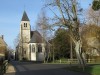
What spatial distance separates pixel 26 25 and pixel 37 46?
62.7ft

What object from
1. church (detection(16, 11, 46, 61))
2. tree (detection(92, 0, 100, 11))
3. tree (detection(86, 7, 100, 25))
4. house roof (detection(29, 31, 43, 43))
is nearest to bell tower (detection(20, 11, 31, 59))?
church (detection(16, 11, 46, 61))

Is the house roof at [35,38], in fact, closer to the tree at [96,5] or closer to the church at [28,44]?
the church at [28,44]

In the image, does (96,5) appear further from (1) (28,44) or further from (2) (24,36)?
(2) (24,36)

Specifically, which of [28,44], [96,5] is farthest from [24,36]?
[96,5]

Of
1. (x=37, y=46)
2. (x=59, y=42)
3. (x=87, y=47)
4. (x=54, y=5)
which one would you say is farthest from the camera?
(x=37, y=46)

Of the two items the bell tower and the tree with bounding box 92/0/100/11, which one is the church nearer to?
the bell tower

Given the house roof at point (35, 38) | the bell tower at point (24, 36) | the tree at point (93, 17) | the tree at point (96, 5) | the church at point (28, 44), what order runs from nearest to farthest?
the tree at point (96, 5)
the tree at point (93, 17)
the church at point (28, 44)
the house roof at point (35, 38)
the bell tower at point (24, 36)

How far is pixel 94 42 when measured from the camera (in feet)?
288

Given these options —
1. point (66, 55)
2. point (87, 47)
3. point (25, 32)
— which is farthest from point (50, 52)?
point (25, 32)

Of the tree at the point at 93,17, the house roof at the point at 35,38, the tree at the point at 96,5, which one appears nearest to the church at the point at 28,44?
the house roof at the point at 35,38

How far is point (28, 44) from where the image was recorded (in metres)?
144

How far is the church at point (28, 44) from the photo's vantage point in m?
135

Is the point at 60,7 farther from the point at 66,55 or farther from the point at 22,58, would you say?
the point at 22,58

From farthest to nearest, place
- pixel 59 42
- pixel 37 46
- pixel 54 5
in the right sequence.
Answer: pixel 37 46
pixel 59 42
pixel 54 5
